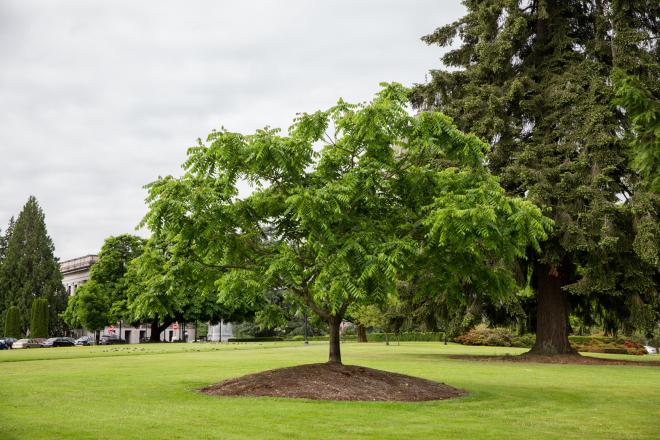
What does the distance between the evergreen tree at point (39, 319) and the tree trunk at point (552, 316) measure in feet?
205

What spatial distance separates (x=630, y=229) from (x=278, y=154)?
18174 millimetres

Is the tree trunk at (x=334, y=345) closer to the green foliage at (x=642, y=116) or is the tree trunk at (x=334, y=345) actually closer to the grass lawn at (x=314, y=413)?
the grass lawn at (x=314, y=413)

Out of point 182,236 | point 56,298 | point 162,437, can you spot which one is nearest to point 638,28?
point 182,236

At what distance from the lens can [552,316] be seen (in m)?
29.2

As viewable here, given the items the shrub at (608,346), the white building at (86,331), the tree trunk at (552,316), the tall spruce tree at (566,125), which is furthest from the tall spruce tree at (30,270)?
the tree trunk at (552,316)

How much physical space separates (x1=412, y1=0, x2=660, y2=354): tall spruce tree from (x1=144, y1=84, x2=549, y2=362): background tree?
34.9ft

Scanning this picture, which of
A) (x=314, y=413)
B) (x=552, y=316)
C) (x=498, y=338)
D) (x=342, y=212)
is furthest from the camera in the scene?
(x=498, y=338)

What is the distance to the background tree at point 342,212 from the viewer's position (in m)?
13.2

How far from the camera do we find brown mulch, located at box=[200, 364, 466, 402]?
1393cm

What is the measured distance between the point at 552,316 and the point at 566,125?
8.73m

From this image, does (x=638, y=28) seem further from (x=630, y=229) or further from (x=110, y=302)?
(x=110, y=302)

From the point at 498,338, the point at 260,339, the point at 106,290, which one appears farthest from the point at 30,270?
the point at 498,338

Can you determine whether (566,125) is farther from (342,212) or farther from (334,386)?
(334,386)

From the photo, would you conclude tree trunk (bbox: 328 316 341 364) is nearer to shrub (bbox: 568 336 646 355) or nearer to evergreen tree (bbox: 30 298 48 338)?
shrub (bbox: 568 336 646 355)
